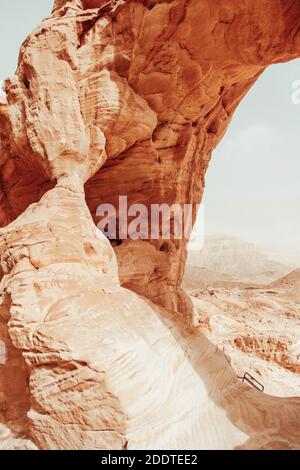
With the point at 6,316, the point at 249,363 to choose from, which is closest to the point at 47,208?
the point at 6,316

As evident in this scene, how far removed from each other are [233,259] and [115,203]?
5720cm

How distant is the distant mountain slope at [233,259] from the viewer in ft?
185

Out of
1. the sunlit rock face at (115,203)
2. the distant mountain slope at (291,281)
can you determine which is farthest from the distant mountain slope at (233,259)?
the sunlit rock face at (115,203)

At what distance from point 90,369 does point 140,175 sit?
5.14 meters

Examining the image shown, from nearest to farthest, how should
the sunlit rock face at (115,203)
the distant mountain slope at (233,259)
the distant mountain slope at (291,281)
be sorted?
the sunlit rock face at (115,203) → the distant mountain slope at (291,281) → the distant mountain slope at (233,259)

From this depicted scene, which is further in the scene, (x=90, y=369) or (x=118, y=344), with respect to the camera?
(x=118, y=344)

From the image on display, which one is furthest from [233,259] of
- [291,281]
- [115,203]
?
[115,203]

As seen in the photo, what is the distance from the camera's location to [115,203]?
8.16m

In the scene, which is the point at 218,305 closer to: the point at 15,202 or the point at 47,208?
the point at 15,202

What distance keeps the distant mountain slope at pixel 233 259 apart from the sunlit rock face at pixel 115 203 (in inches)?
1755

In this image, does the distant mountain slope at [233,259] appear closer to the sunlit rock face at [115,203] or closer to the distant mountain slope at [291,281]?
the distant mountain slope at [291,281]

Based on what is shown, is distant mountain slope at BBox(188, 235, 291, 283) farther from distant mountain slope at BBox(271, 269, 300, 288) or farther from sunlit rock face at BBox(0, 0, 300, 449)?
sunlit rock face at BBox(0, 0, 300, 449)

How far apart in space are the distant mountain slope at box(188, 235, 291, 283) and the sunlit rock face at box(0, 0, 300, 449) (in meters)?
44.6
